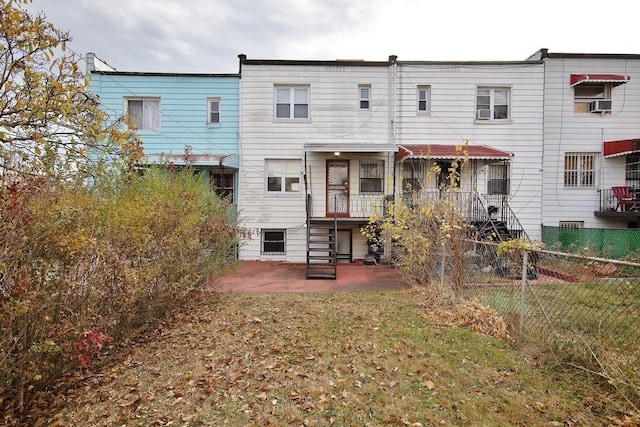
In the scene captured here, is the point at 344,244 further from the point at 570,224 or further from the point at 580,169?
the point at 580,169

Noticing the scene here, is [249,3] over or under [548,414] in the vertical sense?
over

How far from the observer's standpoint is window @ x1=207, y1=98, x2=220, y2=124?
43.9 feet

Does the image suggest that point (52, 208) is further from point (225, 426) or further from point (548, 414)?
point (548, 414)

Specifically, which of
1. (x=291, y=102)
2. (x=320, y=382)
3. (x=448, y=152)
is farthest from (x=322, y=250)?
(x=320, y=382)

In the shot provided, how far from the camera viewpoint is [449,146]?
12.9 metres

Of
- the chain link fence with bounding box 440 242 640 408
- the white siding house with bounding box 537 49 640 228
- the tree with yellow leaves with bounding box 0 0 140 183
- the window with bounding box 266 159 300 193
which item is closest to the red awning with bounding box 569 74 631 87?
the white siding house with bounding box 537 49 640 228

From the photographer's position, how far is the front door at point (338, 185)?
13242mm

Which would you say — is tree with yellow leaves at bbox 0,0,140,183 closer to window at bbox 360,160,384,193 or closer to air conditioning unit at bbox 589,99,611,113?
window at bbox 360,160,384,193

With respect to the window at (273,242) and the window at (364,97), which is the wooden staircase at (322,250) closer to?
the window at (273,242)

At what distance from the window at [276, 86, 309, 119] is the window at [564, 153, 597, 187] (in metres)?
10.9

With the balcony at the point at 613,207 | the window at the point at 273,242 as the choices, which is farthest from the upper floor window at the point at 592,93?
the window at the point at 273,242

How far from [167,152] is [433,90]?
10.8 metres

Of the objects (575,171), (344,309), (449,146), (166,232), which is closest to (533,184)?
(575,171)

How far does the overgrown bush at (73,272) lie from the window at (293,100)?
338 inches
